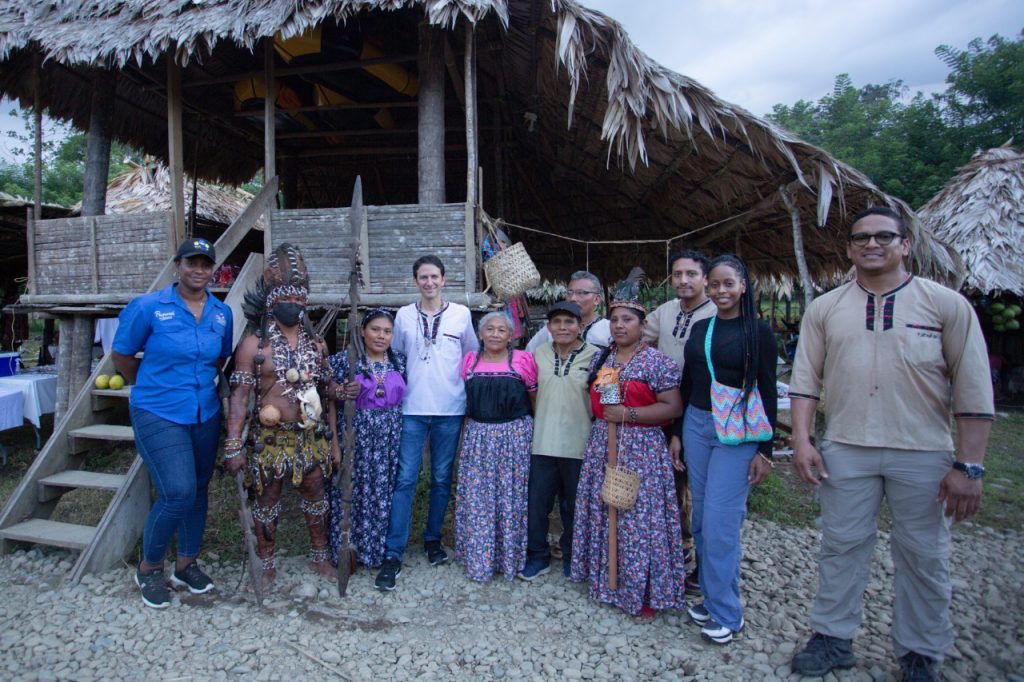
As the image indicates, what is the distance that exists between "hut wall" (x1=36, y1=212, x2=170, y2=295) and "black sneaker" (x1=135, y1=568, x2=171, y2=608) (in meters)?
3.03

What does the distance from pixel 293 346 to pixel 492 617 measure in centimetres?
178

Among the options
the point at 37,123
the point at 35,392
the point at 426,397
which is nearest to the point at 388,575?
the point at 426,397

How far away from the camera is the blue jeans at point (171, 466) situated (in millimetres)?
2932

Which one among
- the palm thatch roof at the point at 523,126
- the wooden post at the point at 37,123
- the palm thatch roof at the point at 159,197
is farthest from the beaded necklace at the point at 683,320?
the palm thatch roof at the point at 159,197

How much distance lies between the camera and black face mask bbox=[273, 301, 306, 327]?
117 inches

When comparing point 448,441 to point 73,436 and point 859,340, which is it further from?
point 73,436

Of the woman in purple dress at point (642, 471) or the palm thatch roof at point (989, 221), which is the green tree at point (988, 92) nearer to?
the palm thatch roof at point (989, 221)

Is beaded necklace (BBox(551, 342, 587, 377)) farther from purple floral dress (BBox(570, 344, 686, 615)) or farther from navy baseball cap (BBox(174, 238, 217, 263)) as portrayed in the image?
navy baseball cap (BBox(174, 238, 217, 263))

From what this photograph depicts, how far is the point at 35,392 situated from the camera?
5.86 meters

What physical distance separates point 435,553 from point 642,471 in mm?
1442

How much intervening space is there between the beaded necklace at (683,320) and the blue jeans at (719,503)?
499mm

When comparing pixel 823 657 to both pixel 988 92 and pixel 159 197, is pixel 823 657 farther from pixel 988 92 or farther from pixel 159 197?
pixel 988 92

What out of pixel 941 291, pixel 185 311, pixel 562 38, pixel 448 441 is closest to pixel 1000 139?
pixel 562 38

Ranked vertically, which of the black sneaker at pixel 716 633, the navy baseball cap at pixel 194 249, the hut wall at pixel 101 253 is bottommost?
the black sneaker at pixel 716 633
